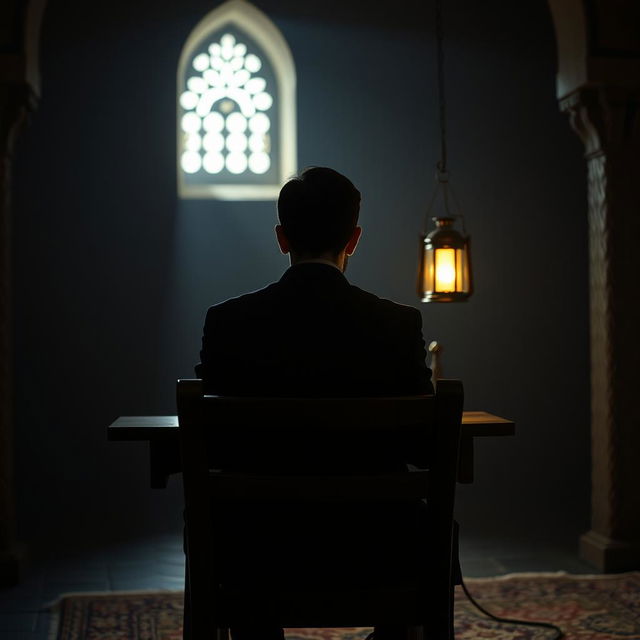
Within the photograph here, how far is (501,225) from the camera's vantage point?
5.85m

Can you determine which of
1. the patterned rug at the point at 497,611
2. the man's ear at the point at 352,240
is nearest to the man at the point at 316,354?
the man's ear at the point at 352,240

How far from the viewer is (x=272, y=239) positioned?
5.72 m

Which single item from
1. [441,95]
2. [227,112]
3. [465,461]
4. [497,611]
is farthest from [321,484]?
[227,112]

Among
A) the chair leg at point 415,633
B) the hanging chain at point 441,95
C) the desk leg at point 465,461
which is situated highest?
the hanging chain at point 441,95

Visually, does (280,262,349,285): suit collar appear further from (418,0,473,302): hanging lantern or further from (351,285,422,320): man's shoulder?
(418,0,473,302): hanging lantern

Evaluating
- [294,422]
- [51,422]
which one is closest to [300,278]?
[294,422]

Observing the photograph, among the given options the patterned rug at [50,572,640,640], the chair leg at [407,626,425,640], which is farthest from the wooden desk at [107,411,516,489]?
the patterned rug at [50,572,640,640]

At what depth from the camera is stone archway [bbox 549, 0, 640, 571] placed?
15.4 ft

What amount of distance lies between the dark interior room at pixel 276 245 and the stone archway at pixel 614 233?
0.22m

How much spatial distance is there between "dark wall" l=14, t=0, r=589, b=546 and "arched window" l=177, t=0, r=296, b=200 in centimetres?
15

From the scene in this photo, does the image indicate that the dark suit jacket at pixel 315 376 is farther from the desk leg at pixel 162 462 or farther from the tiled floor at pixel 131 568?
the tiled floor at pixel 131 568

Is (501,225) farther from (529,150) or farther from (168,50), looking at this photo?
(168,50)

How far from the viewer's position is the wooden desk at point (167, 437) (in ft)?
7.53

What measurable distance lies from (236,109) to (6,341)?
2.17m
